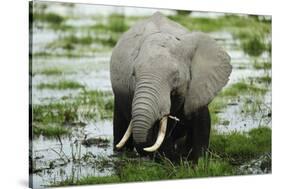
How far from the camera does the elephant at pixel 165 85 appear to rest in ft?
13.9

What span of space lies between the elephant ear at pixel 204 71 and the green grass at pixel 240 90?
0.25 m

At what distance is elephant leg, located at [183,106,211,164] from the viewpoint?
4.91m

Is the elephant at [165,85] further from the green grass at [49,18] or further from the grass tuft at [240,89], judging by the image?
the green grass at [49,18]

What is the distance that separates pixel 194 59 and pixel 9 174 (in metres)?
1.44

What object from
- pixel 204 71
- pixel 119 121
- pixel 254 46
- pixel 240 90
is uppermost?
pixel 254 46

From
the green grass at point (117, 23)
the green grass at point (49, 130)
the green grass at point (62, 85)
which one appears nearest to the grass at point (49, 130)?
the green grass at point (49, 130)

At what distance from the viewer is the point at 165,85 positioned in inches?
171

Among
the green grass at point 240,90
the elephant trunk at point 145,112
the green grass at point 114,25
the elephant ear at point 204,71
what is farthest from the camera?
the green grass at point 240,90

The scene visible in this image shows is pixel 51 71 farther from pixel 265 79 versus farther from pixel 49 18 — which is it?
pixel 265 79

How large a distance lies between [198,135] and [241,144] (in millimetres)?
426

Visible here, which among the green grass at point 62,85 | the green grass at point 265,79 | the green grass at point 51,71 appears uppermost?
the green grass at point 51,71


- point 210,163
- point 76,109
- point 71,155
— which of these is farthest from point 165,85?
point 210,163

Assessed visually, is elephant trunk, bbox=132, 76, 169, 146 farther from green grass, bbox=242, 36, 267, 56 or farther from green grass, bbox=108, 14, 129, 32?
green grass, bbox=242, 36, 267, 56

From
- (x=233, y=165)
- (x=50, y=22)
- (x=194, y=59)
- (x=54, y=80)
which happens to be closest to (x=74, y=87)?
(x=54, y=80)
